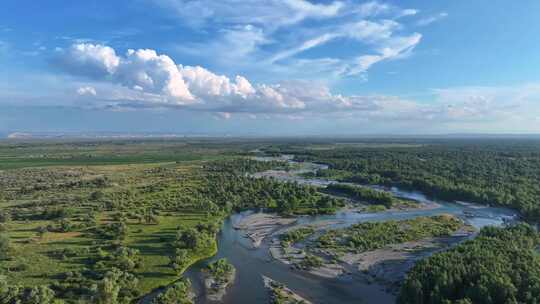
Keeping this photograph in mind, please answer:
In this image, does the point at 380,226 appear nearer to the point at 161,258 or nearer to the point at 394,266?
the point at 394,266

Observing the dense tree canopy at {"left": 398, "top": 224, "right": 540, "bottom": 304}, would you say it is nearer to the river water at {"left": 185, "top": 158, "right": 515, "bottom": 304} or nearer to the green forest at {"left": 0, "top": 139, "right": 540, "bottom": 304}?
the green forest at {"left": 0, "top": 139, "right": 540, "bottom": 304}

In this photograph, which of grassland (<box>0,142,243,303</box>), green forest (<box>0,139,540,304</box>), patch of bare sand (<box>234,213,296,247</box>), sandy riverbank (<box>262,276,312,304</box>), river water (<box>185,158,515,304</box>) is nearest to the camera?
green forest (<box>0,139,540,304</box>)

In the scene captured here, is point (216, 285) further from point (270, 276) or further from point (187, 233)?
point (187, 233)

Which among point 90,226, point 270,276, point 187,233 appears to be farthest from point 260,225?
point 90,226

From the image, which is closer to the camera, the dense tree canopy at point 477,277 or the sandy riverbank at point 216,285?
the dense tree canopy at point 477,277

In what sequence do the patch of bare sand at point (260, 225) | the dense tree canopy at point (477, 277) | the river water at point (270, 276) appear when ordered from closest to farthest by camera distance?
the dense tree canopy at point (477, 277)
the river water at point (270, 276)
the patch of bare sand at point (260, 225)

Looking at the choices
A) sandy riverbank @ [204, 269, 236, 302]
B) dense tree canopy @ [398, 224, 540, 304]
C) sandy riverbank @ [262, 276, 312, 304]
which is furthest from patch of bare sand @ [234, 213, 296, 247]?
dense tree canopy @ [398, 224, 540, 304]

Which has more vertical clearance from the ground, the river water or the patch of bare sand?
the patch of bare sand

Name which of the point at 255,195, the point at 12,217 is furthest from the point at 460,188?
the point at 12,217

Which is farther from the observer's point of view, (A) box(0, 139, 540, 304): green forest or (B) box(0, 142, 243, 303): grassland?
(B) box(0, 142, 243, 303): grassland

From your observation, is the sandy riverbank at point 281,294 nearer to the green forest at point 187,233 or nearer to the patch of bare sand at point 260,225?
the green forest at point 187,233

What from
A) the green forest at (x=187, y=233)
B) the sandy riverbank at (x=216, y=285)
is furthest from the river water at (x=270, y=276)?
the green forest at (x=187, y=233)
